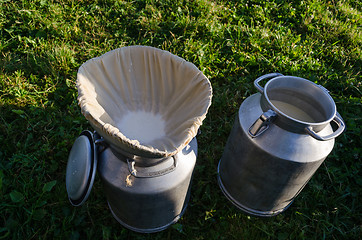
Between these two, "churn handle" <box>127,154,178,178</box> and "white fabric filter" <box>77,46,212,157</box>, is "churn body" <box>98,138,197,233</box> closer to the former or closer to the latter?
"churn handle" <box>127,154,178,178</box>

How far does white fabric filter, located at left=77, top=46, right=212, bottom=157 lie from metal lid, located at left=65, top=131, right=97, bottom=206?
0.18m

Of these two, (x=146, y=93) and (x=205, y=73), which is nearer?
(x=146, y=93)

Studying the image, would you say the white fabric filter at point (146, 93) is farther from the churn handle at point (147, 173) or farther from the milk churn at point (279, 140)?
the milk churn at point (279, 140)

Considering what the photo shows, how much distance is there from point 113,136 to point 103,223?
40.5 inches

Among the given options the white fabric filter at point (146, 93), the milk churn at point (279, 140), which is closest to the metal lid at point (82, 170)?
the white fabric filter at point (146, 93)

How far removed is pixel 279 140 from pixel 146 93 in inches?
33.9

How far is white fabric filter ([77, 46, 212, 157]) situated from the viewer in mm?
1556

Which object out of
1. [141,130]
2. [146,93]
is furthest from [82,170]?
[146,93]

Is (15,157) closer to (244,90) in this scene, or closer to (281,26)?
(244,90)

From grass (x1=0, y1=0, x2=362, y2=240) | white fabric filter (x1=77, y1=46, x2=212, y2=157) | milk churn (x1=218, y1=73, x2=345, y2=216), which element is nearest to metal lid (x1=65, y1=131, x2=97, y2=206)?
white fabric filter (x1=77, y1=46, x2=212, y2=157)

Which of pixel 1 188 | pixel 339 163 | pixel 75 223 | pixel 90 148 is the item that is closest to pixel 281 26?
pixel 339 163

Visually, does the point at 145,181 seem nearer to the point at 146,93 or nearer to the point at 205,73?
the point at 146,93

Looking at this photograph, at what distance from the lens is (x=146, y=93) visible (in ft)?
6.10

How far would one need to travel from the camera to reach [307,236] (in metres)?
2.03
